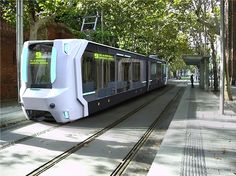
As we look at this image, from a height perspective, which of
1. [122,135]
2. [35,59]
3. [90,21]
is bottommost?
[122,135]

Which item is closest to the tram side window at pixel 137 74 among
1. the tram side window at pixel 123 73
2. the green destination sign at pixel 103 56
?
the tram side window at pixel 123 73

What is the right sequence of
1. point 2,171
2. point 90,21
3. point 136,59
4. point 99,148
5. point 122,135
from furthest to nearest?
point 90,21 → point 136,59 → point 122,135 → point 99,148 → point 2,171

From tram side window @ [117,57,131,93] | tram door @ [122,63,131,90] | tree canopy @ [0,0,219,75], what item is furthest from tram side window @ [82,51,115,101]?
tree canopy @ [0,0,219,75]

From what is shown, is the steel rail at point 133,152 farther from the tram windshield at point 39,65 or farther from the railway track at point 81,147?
the tram windshield at point 39,65

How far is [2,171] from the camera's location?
823cm

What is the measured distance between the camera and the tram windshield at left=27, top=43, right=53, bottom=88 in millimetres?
14898

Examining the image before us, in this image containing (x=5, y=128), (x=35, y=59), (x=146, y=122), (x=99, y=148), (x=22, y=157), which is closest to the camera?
(x=22, y=157)

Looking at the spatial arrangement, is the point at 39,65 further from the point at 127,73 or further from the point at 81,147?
the point at 127,73

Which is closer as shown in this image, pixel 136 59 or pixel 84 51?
pixel 84 51

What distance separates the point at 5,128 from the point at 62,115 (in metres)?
1.87

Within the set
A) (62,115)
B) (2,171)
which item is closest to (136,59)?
→ (62,115)

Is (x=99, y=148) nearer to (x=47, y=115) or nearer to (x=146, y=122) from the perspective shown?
(x=47, y=115)

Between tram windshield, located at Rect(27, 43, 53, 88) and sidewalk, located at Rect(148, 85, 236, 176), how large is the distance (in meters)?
4.58

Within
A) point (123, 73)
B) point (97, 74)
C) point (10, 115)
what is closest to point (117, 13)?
point (123, 73)
